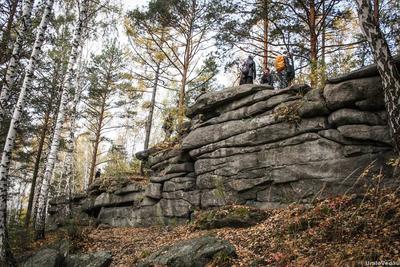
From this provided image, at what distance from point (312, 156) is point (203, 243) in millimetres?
4326

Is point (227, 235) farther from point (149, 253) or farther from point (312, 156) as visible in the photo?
point (312, 156)

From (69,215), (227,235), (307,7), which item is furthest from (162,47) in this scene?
(227,235)

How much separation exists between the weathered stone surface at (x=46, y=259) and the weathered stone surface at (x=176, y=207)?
4518mm

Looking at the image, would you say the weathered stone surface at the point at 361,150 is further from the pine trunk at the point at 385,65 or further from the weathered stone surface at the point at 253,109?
the weathered stone surface at the point at 253,109

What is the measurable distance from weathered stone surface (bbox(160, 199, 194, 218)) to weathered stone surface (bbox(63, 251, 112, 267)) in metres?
3.71

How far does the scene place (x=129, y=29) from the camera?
1795cm

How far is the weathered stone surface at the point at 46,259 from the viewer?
817 centimetres

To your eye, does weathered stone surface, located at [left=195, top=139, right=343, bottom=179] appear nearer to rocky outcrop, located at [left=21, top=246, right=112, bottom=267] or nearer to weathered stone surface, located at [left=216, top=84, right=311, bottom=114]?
weathered stone surface, located at [left=216, top=84, right=311, bottom=114]

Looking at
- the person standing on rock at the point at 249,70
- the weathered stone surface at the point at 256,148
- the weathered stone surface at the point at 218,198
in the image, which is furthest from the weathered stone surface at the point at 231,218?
the person standing on rock at the point at 249,70

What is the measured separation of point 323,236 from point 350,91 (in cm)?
460

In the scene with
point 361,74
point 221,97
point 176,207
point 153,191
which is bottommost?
point 176,207

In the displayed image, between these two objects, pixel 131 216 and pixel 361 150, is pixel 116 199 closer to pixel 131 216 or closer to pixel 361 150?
pixel 131 216

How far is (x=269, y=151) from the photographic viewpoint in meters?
10.1

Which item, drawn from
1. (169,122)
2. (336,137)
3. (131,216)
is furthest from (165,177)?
(336,137)
